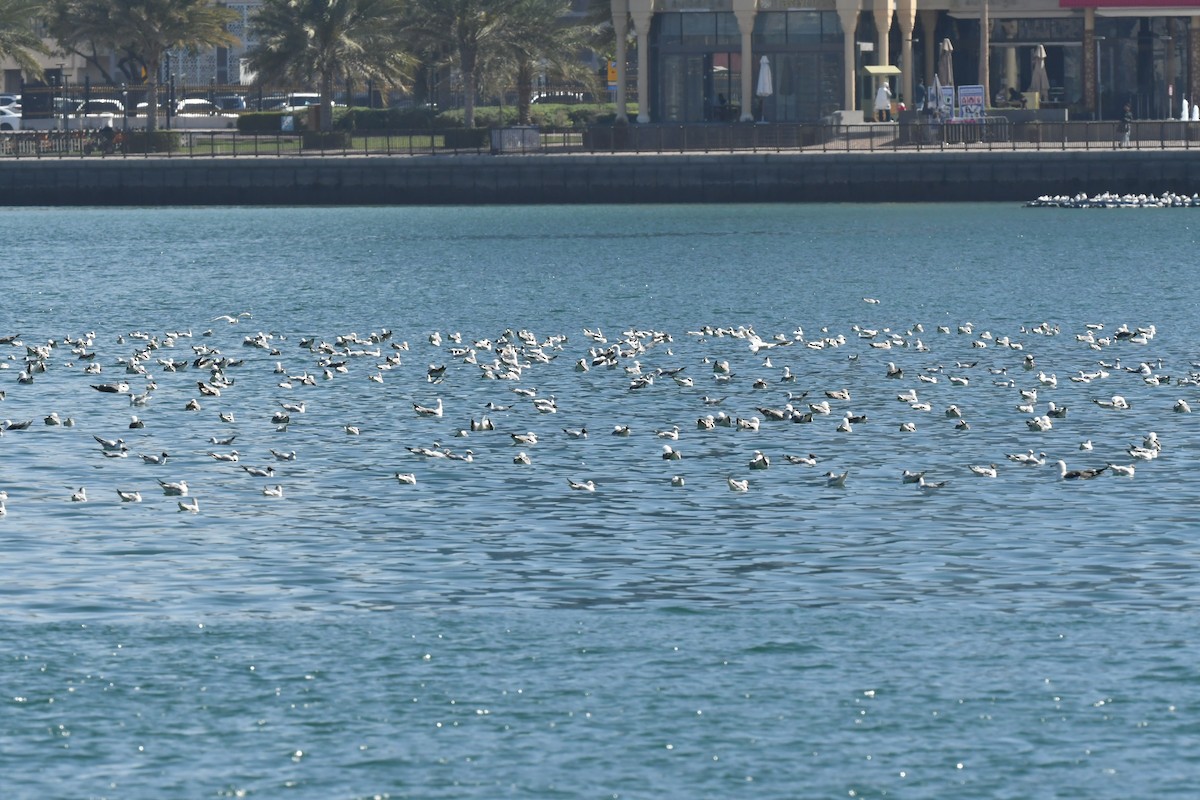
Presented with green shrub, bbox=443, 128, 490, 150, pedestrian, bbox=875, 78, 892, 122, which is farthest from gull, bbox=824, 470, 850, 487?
green shrub, bbox=443, 128, 490, 150

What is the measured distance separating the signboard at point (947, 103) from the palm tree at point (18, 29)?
127ft

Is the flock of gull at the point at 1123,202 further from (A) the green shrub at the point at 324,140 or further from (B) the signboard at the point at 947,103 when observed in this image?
(A) the green shrub at the point at 324,140

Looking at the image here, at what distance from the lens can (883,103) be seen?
80625 millimetres

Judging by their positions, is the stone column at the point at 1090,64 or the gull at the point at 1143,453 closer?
the gull at the point at 1143,453

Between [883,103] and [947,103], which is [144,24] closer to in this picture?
[883,103]

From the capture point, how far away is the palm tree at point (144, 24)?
88938 millimetres

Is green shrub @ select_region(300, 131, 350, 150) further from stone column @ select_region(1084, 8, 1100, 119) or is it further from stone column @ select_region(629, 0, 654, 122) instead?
stone column @ select_region(1084, 8, 1100, 119)

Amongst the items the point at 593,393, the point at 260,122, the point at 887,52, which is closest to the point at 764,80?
the point at 887,52

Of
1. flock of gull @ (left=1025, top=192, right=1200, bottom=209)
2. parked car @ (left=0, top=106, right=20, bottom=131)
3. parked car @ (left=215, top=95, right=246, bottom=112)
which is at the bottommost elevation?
flock of gull @ (left=1025, top=192, right=1200, bottom=209)

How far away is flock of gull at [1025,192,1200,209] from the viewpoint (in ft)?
241

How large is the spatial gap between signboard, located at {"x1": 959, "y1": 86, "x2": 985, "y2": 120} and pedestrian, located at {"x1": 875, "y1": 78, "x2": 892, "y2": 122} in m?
3.77

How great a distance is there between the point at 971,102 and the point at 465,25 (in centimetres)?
2103

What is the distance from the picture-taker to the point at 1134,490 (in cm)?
2348

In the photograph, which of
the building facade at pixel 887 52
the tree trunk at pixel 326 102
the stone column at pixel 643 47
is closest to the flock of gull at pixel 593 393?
the building facade at pixel 887 52
